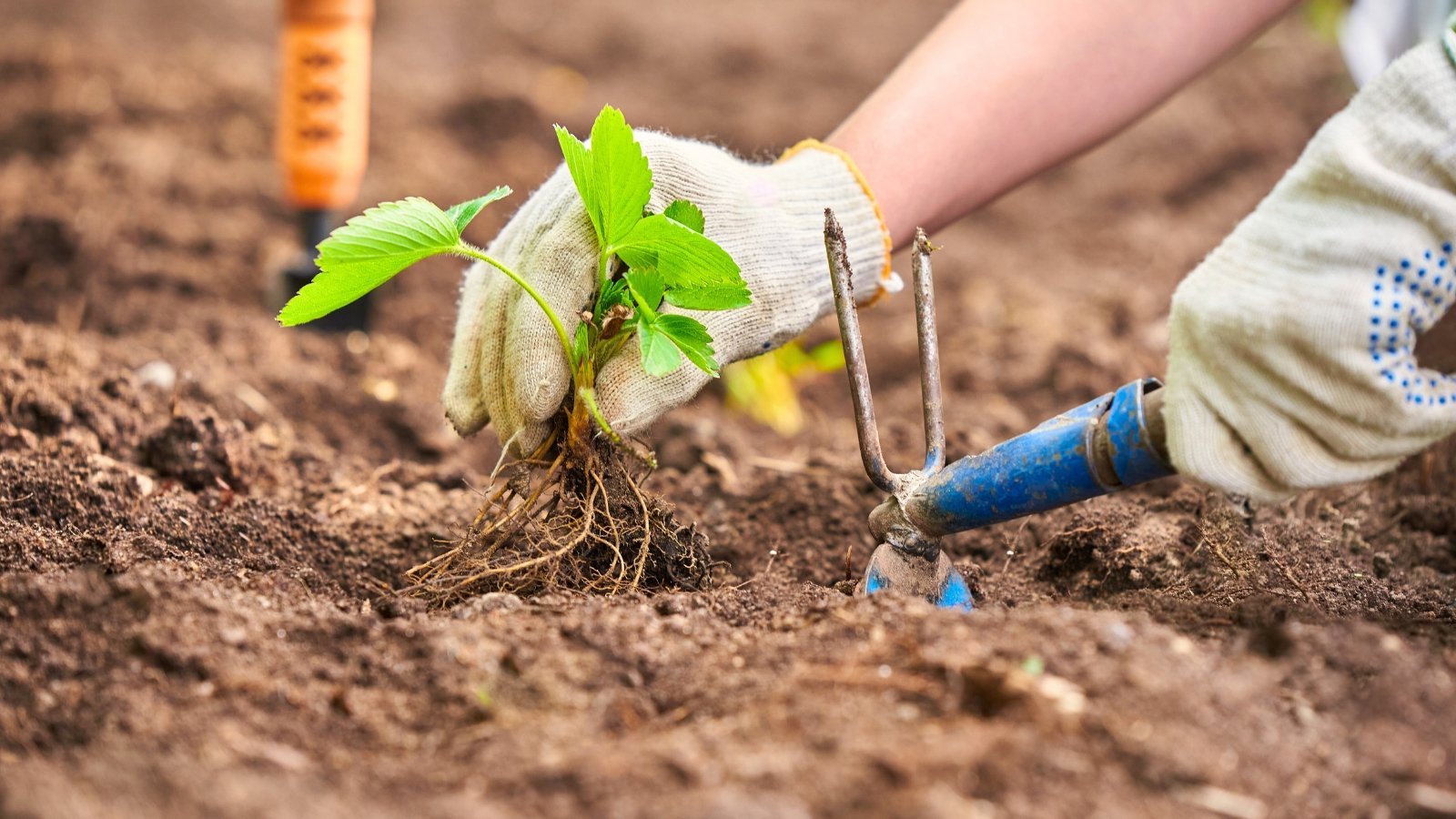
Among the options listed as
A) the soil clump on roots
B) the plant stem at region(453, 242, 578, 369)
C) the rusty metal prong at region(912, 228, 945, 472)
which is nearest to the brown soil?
the soil clump on roots

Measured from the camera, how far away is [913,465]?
7.11 ft

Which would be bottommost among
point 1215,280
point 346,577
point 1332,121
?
point 346,577

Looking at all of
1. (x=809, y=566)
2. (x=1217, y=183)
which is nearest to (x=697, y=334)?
(x=809, y=566)

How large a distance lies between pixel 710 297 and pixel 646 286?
74mm

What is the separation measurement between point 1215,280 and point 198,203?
3.17 meters

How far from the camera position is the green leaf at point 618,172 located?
1.34m

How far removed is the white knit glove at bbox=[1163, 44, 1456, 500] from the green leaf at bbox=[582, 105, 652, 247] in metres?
0.58

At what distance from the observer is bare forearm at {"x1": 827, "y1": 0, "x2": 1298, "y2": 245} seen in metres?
1.76

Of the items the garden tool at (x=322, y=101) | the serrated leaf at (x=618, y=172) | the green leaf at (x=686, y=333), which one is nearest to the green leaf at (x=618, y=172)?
the serrated leaf at (x=618, y=172)

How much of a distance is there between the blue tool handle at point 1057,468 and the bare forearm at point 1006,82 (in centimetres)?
54

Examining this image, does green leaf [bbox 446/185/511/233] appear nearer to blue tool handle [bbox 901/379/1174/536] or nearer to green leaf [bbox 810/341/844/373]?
blue tool handle [bbox 901/379/1174/536]

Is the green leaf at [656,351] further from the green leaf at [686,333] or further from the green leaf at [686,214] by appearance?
the green leaf at [686,214]

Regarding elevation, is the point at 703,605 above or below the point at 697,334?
below

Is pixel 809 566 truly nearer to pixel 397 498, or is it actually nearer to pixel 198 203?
pixel 397 498
